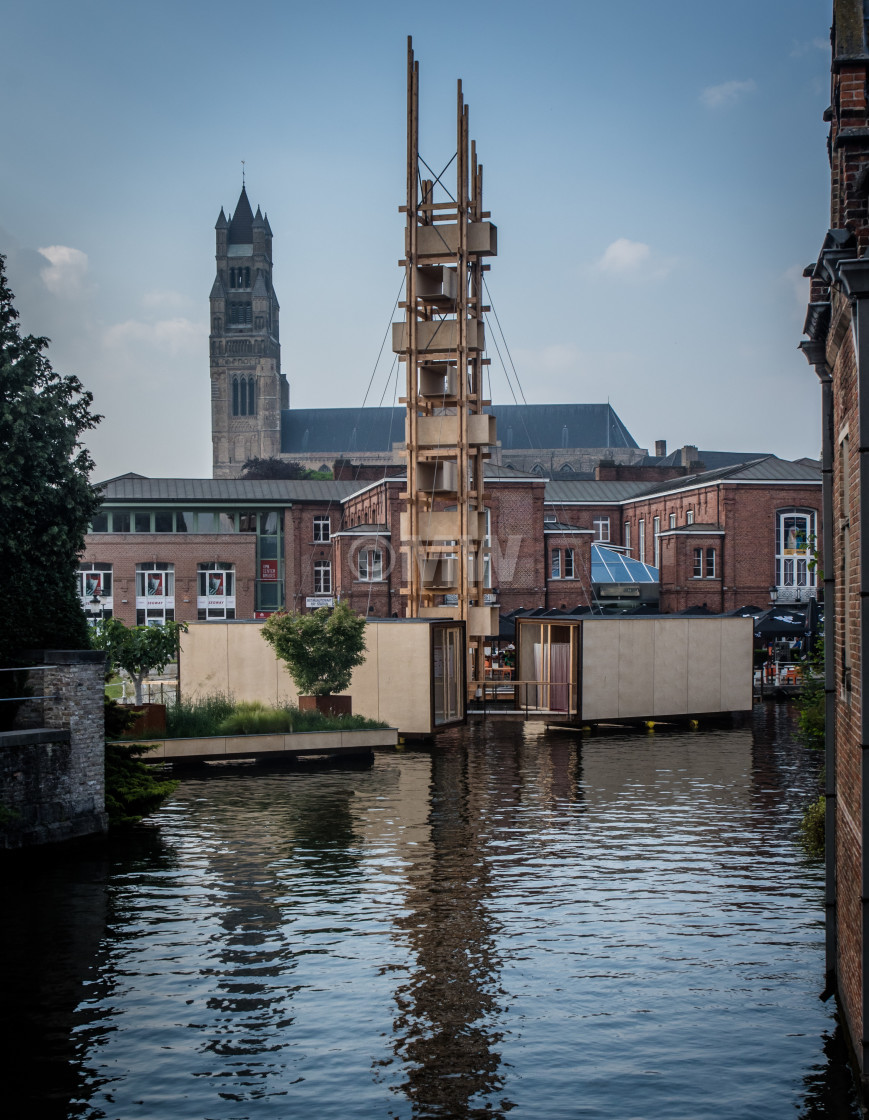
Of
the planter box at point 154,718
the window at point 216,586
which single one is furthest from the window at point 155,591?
the planter box at point 154,718

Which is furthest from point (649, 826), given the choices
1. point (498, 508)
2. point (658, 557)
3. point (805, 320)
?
point (658, 557)

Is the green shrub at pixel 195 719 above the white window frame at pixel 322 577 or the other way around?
the other way around

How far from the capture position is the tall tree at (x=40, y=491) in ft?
67.1

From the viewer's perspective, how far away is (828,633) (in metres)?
11.0

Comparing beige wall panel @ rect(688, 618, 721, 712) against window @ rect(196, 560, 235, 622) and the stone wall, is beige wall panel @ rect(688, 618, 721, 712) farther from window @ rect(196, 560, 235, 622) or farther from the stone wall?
window @ rect(196, 560, 235, 622)

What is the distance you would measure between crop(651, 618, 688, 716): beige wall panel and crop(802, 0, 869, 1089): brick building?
81.2ft

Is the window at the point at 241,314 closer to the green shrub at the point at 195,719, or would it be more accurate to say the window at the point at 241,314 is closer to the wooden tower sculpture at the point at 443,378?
the wooden tower sculpture at the point at 443,378

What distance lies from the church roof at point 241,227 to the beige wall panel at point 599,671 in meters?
139

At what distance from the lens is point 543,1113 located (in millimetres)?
8867

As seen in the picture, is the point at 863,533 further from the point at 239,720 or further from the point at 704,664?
the point at 704,664

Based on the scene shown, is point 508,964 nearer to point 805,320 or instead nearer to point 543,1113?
point 543,1113

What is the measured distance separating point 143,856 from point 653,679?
21035 millimetres

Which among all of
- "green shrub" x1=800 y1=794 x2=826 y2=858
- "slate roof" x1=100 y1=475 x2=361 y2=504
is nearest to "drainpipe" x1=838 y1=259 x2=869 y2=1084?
"green shrub" x1=800 y1=794 x2=826 y2=858

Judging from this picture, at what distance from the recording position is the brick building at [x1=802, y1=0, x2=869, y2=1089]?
8195mm
